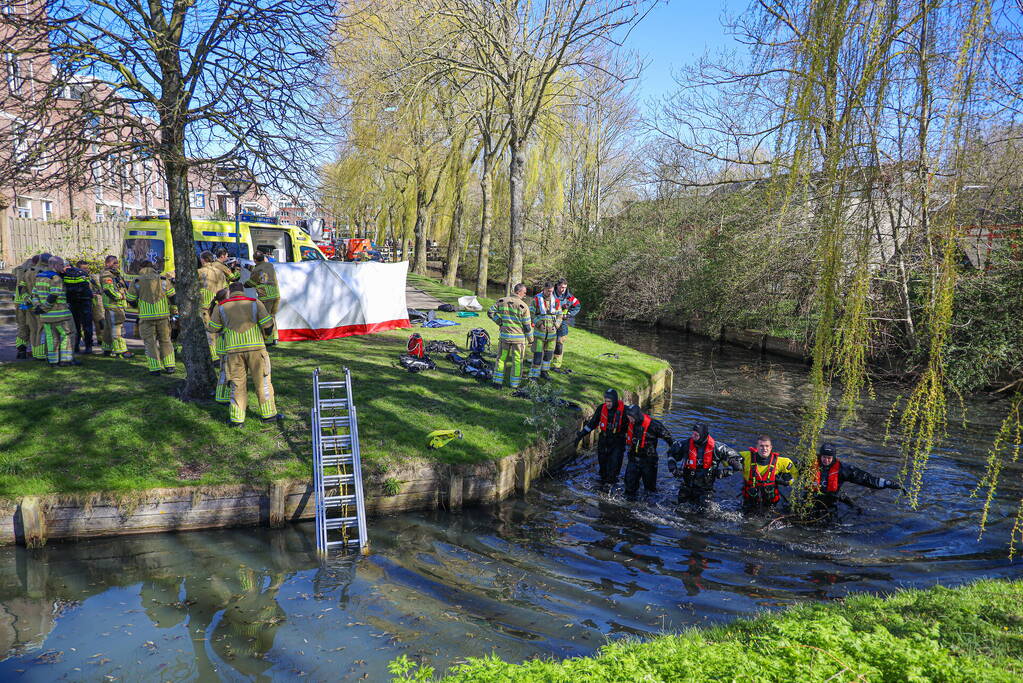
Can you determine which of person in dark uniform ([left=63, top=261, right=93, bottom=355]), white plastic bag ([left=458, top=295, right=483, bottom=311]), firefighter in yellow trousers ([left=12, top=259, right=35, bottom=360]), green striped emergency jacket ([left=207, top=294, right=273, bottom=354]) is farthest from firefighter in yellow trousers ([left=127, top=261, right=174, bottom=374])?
white plastic bag ([left=458, top=295, right=483, bottom=311])

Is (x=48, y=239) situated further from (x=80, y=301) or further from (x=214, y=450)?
(x=214, y=450)

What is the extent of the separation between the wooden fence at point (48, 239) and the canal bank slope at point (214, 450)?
19410 mm

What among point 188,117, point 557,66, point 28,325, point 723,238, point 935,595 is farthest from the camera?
point 723,238

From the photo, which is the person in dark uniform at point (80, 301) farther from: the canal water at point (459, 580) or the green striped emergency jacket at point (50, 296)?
the canal water at point (459, 580)

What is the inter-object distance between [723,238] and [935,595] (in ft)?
67.8

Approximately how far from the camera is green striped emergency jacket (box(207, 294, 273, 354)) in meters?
9.83

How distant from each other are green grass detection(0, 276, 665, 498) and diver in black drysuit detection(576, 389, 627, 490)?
1094mm

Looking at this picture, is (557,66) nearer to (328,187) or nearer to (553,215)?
(328,187)

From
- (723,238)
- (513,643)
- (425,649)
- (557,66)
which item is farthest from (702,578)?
(723,238)

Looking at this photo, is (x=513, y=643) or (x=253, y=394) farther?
(x=253, y=394)

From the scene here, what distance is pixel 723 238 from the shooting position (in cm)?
2588

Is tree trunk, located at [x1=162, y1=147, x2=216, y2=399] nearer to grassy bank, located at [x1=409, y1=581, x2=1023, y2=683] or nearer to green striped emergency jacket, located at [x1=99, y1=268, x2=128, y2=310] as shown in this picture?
green striped emergency jacket, located at [x1=99, y1=268, x2=128, y2=310]

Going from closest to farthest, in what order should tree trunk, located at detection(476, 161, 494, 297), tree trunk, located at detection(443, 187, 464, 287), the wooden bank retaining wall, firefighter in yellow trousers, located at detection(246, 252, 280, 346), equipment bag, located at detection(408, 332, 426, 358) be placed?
the wooden bank retaining wall
firefighter in yellow trousers, located at detection(246, 252, 280, 346)
equipment bag, located at detection(408, 332, 426, 358)
tree trunk, located at detection(476, 161, 494, 297)
tree trunk, located at detection(443, 187, 464, 287)

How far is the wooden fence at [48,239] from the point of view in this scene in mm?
28203
